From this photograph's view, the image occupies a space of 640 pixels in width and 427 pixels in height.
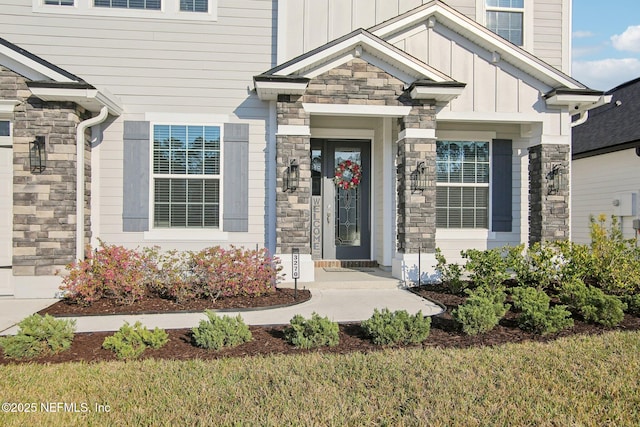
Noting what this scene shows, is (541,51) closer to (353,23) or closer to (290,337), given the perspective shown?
(353,23)

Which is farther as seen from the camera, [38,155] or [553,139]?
[553,139]

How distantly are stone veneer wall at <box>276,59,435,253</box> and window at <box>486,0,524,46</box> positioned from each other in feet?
9.17

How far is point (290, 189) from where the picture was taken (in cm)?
711

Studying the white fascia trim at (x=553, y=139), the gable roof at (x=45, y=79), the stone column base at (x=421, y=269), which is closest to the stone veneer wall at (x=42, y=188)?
the gable roof at (x=45, y=79)

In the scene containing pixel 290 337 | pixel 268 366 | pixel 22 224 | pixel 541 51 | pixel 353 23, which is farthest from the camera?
pixel 541 51

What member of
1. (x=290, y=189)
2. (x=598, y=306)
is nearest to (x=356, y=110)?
(x=290, y=189)

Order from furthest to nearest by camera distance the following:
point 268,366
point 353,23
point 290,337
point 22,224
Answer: point 353,23 < point 22,224 < point 290,337 < point 268,366

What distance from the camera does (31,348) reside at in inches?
152

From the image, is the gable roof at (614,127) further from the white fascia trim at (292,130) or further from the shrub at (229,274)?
the shrub at (229,274)

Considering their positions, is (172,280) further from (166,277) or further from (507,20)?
(507,20)

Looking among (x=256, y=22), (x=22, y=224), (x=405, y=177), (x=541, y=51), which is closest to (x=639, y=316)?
(x=405, y=177)

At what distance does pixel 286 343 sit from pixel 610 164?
1107cm

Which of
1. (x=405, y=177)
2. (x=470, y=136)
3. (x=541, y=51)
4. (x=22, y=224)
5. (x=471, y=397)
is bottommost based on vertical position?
(x=471, y=397)

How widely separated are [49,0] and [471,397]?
334 inches
